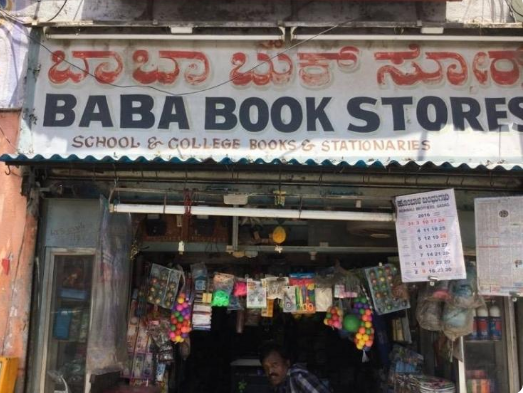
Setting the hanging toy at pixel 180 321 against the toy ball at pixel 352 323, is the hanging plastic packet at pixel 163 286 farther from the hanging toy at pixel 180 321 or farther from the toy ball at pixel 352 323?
the toy ball at pixel 352 323

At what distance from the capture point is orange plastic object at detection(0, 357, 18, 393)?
4.54 meters

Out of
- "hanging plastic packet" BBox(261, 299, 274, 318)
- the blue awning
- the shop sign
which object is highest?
the shop sign

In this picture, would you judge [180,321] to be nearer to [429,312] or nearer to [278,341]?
[278,341]

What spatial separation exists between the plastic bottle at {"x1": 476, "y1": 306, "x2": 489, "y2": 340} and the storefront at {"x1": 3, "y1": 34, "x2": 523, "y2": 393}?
12 millimetres

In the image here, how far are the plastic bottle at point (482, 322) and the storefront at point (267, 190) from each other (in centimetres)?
1

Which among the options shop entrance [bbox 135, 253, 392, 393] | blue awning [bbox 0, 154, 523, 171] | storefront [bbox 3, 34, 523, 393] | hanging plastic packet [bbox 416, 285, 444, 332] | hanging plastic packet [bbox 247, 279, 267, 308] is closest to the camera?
blue awning [bbox 0, 154, 523, 171]

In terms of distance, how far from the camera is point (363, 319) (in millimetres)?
5121

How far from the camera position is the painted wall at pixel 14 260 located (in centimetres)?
480

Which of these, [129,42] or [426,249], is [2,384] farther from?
[426,249]

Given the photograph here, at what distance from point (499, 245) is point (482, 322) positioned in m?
0.84

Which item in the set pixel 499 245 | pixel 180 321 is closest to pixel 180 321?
pixel 180 321

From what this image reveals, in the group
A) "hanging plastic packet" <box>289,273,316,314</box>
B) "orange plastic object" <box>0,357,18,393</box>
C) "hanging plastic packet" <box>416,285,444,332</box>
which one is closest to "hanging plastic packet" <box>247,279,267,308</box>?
"hanging plastic packet" <box>289,273,316,314</box>

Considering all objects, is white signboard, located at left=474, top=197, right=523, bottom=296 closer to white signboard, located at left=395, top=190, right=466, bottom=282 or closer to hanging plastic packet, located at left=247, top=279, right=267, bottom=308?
white signboard, located at left=395, top=190, right=466, bottom=282

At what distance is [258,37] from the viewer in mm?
5320
